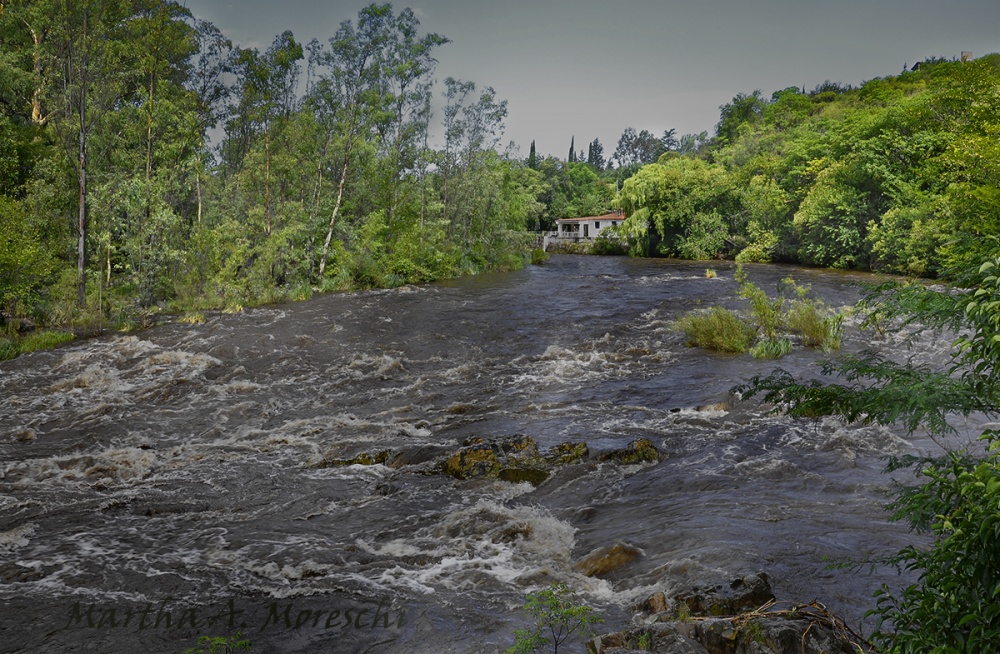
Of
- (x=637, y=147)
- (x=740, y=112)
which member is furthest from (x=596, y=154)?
(x=740, y=112)

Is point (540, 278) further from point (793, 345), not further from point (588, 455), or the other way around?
point (588, 455)

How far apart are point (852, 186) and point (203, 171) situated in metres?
43.2

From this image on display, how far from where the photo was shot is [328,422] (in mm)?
13250

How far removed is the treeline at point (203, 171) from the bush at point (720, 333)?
65.0 feet

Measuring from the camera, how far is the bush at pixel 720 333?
18.0 m

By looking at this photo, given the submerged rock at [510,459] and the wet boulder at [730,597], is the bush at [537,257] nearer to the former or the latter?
the submerged rock at [510,459]

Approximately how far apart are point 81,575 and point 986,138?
31885 mm

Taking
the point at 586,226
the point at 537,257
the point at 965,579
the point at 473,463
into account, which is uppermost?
the point at 586,226

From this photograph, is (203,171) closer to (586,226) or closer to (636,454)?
(636,454)

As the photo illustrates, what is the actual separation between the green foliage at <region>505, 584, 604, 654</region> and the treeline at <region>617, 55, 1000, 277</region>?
18494 mm

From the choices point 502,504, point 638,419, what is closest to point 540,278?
point 638,419

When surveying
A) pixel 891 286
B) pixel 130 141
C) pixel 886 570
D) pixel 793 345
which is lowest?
pixel 886 570

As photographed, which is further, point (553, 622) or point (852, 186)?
point (852, 186)

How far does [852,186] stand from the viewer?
42.0m
